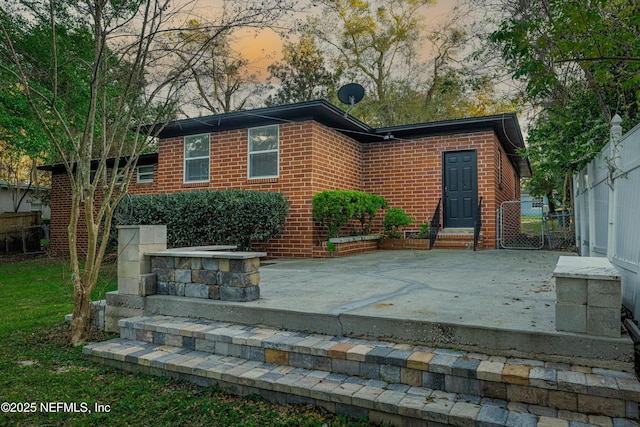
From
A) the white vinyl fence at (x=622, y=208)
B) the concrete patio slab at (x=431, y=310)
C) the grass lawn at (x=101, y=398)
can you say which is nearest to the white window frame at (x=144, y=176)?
the concrete patio slab at (x=431, y=310)

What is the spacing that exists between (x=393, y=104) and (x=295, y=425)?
1764cm

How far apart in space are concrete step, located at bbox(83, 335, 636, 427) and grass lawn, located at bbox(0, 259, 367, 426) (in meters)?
0.07

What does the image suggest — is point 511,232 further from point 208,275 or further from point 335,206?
point 208,275

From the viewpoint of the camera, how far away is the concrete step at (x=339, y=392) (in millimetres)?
2051

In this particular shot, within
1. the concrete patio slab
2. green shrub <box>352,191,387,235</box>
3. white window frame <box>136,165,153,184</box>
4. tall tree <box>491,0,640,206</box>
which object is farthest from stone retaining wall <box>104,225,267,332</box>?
white window frame <box>136,165,153,184</box>

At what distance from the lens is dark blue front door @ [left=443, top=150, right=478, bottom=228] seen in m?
9.66

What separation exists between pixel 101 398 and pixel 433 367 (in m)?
2.24

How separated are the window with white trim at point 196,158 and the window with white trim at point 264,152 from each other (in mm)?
1390

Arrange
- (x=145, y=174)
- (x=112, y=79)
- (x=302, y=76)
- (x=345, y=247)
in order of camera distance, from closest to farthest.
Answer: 1. (x=112, y=79)
2. (x=345, y=247)
3. (x=145, y=174)
4. (x=302, y=76)

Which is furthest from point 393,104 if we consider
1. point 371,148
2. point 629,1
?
point 629,1

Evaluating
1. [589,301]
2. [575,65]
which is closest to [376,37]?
[575,65]

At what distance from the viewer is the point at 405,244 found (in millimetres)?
9531

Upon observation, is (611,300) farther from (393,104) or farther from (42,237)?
(42,237)

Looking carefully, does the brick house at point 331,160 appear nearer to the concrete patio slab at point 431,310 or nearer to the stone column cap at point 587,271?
the concrete patio slab at point 431,310
